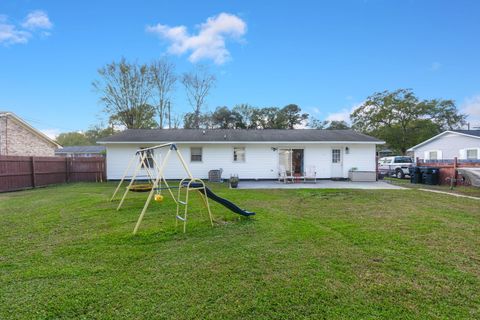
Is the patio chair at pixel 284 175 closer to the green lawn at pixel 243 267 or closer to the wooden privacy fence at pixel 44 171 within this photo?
the green lawn at pixel 243 267

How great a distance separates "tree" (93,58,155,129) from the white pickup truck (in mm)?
23551

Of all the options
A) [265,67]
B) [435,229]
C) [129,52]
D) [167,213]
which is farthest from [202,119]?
[435,229]

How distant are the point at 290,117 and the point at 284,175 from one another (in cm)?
2474

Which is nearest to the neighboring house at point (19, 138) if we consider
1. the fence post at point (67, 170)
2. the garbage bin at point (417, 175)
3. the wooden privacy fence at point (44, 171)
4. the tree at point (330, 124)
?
the fence post at point (67, 170)

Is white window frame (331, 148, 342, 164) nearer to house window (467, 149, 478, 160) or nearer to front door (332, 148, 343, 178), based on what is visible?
front door (332, 148, 343, 178)

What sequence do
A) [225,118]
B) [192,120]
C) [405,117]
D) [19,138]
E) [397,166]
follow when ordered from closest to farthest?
[397,166] → [19,138] → [192,120] → [405,117] → [225,118]

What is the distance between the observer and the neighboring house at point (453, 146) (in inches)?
762

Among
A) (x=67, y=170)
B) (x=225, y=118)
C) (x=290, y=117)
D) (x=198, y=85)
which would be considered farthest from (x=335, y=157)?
(x=290, y=117)

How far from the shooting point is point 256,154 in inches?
622

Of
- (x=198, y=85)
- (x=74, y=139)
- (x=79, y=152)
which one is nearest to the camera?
(x=198, y=85)

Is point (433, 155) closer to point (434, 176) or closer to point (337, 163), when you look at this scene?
point (434, 176)

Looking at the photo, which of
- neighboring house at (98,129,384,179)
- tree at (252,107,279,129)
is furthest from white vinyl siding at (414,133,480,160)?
tree at (252,107,279,129)

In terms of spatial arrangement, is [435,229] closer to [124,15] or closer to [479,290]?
[479,290]

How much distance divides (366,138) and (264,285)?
51.2 feet
